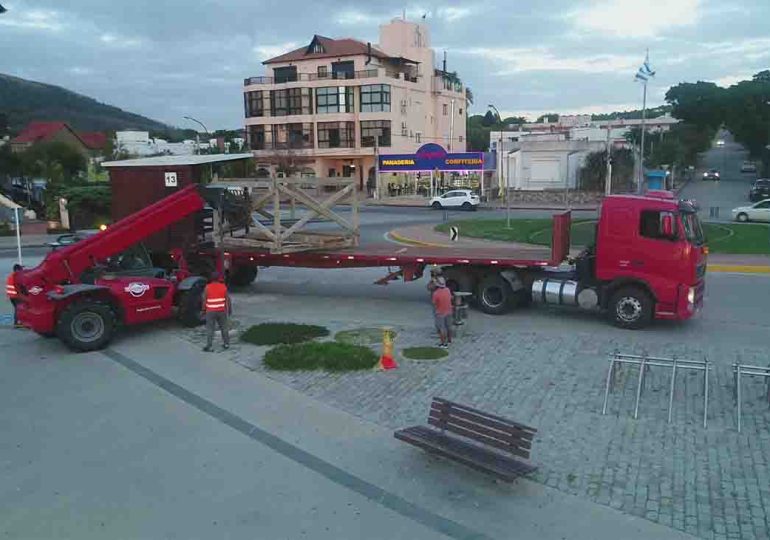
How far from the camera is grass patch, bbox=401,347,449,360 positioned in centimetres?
1180

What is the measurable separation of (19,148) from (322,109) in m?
27.9

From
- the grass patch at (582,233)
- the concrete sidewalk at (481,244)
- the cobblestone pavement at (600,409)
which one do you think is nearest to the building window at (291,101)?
the concrete sidewalk at (481,244)

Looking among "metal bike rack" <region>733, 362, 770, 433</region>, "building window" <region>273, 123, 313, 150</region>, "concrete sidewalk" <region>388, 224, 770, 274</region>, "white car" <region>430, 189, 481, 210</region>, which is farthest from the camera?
"building window" <region>273, 123, 313, 150</region>

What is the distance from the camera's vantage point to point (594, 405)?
9.42 metres

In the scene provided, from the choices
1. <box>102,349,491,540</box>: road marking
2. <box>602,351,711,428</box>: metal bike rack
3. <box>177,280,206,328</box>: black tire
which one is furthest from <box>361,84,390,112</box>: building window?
<box>602,351,711,428</box>: metal bike rack

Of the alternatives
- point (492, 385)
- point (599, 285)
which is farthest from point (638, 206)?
point (492, 385)

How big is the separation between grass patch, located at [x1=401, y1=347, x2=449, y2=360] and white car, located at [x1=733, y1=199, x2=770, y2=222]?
3091cm

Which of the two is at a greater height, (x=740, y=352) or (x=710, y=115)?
(x=710, y=115)

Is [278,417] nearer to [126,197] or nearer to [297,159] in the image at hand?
[126,197]

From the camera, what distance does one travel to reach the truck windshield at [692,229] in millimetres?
13305

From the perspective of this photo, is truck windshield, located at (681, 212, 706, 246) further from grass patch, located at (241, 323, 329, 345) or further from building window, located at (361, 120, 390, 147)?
building window, located at (361, 120, 390, 147)

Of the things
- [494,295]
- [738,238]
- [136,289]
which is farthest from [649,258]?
[738,238]

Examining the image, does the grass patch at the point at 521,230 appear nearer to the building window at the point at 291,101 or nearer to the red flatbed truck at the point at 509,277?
the red flatbed truck at the point at 509,277

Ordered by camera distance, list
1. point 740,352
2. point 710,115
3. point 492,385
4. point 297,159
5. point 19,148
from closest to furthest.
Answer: point 492,385 < point 740,352 < point 19,148 < point 297,159 < point 710,115
